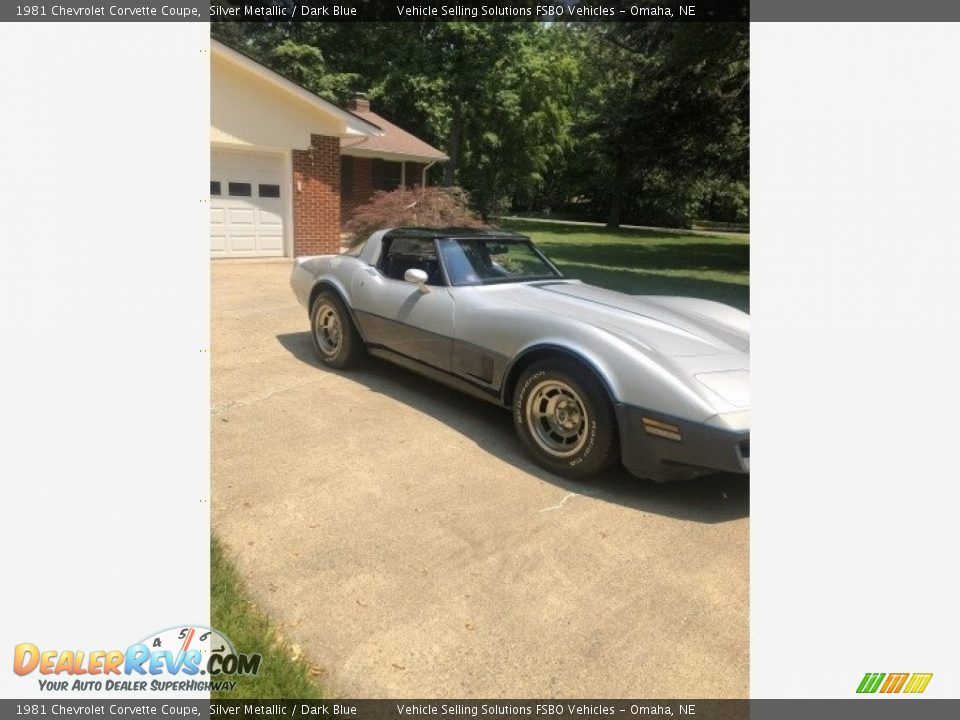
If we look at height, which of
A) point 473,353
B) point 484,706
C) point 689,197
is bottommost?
point 484,706

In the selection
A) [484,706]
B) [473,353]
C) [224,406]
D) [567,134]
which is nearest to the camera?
[484,706]

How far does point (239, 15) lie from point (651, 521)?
28402 millimetres

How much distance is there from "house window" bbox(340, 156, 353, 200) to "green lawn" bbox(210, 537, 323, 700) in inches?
718

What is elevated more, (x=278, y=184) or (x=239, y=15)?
(x=239, y=15)

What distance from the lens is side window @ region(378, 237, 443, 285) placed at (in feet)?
16.3

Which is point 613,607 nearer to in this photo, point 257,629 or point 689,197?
point 257,629

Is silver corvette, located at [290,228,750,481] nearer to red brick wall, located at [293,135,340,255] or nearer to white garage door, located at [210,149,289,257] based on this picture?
white garage door, located at [210,149,289,257]

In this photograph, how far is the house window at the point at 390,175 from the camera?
2105 cm

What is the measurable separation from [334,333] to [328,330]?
0.42 ft

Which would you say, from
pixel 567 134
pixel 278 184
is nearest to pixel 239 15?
pixel 278 184

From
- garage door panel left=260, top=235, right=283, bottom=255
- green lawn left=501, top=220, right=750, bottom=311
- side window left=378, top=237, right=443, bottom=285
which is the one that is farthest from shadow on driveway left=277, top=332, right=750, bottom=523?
garage door panel left=260, top=235, right=283, bottom=255

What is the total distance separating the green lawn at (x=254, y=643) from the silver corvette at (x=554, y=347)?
5.89ft

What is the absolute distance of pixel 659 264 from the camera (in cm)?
1759

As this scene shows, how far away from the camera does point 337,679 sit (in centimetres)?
223
